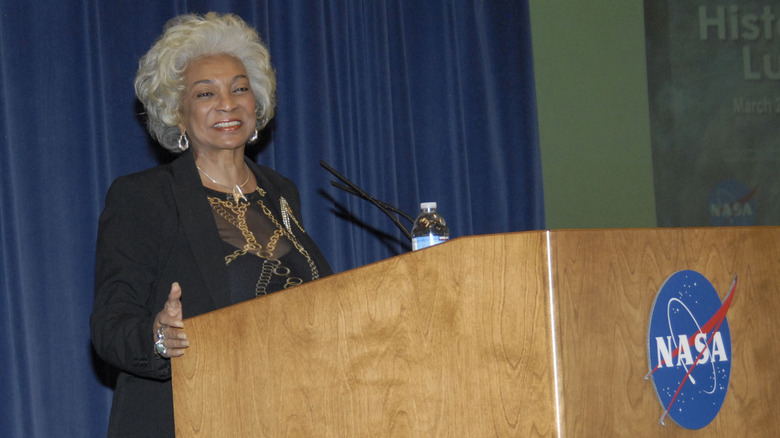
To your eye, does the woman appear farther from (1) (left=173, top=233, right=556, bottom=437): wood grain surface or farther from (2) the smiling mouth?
(1) (left=173, top=233, right=556, bottom=437): wood grain surface

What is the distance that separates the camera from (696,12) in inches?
179

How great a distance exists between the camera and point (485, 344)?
120 centimetres

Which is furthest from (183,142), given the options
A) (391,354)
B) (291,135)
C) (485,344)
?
(485,344)

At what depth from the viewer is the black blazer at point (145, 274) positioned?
176cm

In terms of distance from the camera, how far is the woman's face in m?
2.29

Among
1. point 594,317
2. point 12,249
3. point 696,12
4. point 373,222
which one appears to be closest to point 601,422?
point 594,317

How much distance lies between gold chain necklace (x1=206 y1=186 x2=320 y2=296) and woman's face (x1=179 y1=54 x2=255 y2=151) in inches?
7.1

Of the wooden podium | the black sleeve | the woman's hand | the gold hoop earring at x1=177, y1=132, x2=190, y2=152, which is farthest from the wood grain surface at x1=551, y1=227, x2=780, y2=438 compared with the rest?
the gold hoop earring at x1=177, y1=132, x2=190, y2=152

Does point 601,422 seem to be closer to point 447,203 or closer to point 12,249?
point 12,249

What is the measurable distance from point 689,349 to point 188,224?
1206 mm

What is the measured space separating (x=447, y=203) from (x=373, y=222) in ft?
1.40

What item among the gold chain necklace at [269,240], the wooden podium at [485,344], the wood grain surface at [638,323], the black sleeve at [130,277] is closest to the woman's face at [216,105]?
the gold chain necklace at [269,240]

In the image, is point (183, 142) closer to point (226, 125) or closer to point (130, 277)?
point (226, 125)

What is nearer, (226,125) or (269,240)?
(269,240)
